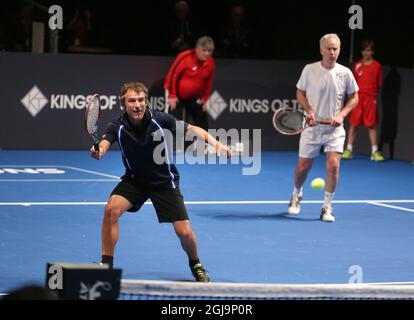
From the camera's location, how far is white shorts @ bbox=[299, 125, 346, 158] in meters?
10.8

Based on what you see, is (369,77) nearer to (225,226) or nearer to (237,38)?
(237,38)

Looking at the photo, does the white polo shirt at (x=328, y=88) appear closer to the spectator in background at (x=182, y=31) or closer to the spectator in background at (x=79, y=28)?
the spectator in background at (x=182, y=31)

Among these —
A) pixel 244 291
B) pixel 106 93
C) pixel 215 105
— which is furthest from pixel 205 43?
pixel 244 291

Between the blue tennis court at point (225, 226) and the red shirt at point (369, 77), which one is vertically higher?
the red shirt at point (369, 77)

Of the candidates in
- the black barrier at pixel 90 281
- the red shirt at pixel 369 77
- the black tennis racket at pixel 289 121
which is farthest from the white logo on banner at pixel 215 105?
the black barrier at pixel 90 281

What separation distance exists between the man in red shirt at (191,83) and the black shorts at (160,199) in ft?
26.6

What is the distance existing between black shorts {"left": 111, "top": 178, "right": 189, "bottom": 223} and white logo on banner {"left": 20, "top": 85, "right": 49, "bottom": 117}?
356 inches

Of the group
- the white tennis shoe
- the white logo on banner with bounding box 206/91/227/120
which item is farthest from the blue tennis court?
the white logo on banner with bounding box 206/91/227/120

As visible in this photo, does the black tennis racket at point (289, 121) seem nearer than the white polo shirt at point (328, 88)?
No

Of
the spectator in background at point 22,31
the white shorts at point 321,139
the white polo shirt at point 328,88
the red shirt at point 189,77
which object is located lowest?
the white shorts at point 321,139

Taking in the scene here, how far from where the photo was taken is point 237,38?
18359 mm

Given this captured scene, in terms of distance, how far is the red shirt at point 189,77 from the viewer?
1611cm
